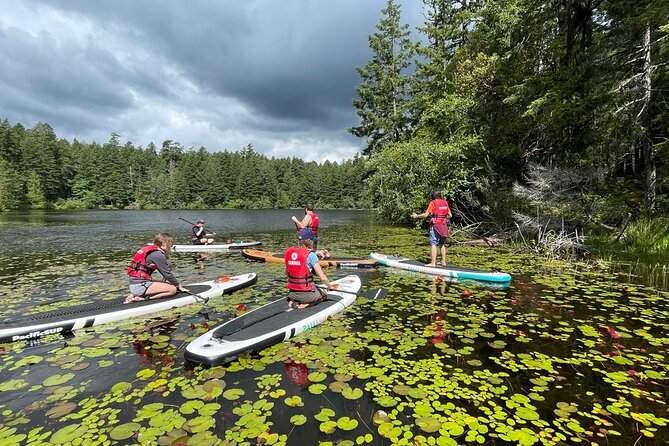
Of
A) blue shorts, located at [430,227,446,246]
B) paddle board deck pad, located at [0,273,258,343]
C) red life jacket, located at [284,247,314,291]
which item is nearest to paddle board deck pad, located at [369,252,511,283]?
blue shorts, located at [430,227,446,246]

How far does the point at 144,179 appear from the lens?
9888 cm

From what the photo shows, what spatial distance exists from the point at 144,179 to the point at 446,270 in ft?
345

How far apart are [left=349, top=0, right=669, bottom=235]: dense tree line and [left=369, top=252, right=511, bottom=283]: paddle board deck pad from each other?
5745 millimetres

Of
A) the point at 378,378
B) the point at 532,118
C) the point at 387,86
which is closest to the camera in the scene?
the point at 378,378

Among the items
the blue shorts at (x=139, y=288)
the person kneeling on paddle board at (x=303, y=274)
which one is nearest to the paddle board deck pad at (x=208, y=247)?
the blue shorts at (x=139, y=288)

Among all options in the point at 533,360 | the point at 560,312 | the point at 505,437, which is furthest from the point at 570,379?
the point at 560,312

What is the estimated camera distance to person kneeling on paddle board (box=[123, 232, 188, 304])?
7555mm

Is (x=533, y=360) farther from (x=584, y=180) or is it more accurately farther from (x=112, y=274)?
(x=112, y=274)

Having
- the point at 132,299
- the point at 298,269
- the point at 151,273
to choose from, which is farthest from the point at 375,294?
the point at 132,299

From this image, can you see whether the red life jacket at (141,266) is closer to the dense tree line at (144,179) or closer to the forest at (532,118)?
the forest at (532,118)

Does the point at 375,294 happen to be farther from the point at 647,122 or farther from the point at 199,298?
the point at 647,122

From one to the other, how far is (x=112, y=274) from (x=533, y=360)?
12613mm

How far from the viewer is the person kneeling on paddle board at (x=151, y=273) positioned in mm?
7555

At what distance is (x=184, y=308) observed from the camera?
812 cm
